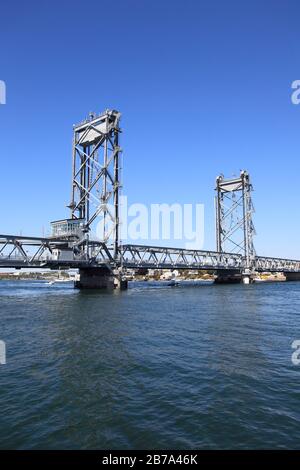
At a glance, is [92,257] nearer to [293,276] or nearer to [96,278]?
[96,278]

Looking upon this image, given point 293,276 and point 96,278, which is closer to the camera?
point 96,278

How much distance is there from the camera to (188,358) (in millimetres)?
19875

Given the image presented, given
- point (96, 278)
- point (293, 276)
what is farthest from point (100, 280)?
point (293, 276)

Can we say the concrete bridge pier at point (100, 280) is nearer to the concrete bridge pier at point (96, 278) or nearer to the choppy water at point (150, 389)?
the concrete bridge pier at point (96, 278)

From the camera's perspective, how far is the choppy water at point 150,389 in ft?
35.6

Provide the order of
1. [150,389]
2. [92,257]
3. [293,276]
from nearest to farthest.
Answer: [150,389], [92,257], [293,276]

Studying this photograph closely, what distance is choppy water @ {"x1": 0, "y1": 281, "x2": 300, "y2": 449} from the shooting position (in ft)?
35.6

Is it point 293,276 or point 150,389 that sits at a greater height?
point 150,389

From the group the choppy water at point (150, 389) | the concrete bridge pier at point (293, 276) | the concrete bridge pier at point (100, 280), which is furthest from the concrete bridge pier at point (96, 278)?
the concrete bridge pier at point (293, 276)

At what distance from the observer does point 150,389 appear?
49.1 ft

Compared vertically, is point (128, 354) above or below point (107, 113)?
below
